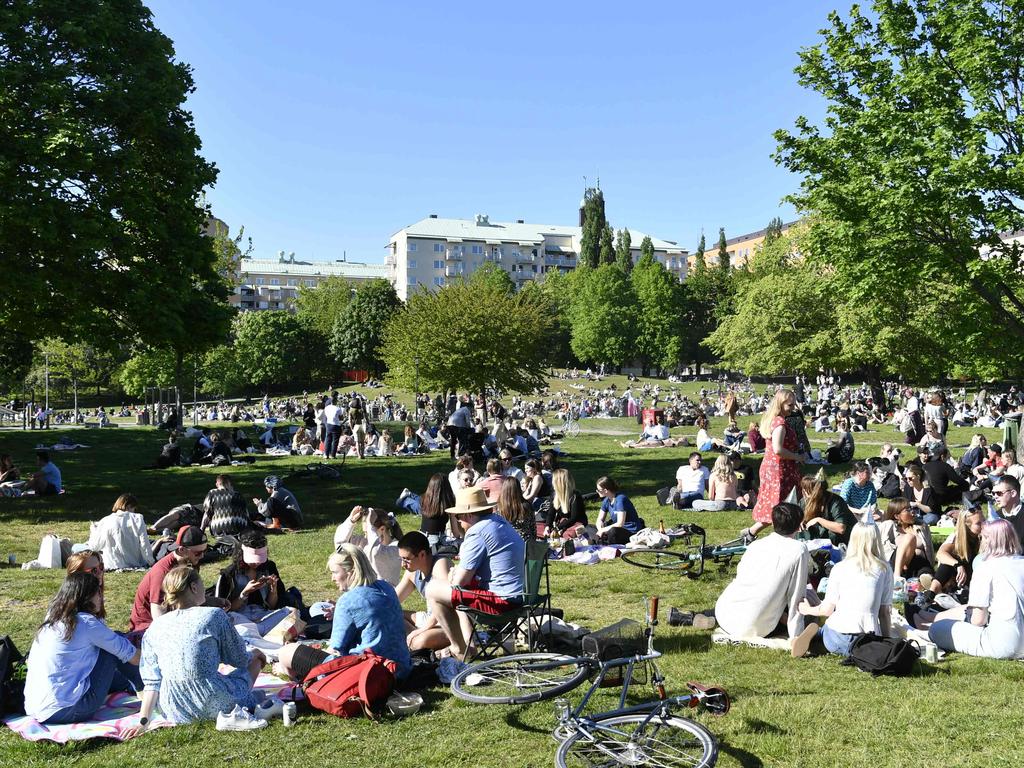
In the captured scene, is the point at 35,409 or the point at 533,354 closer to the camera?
the point at 533,354

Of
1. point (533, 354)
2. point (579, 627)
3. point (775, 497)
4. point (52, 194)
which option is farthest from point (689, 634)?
point (533, 354)

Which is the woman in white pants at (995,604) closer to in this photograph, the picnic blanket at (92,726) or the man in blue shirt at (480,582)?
the man in blue shirt at (480,582)

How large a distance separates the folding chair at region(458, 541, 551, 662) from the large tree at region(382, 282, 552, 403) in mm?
31819

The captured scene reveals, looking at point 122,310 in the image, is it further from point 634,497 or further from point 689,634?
point 689,634

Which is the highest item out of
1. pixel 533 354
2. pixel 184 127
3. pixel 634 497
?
pixel 184 127

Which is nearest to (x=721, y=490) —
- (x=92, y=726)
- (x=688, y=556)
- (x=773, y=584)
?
(x=688, y=556)

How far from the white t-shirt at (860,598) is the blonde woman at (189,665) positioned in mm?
4233

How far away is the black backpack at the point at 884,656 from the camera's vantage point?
20.2 ft

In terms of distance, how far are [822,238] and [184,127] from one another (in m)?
14.2

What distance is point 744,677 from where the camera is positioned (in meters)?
6.21

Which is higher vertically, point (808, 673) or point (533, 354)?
point (533, 354)

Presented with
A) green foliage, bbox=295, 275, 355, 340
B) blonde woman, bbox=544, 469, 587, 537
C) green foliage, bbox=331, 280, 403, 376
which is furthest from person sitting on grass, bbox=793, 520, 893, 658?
green foliage, bbox=295, 275, 355, 340

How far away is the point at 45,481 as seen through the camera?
1645 cm

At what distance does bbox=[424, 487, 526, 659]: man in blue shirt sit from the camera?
6.66 meters
